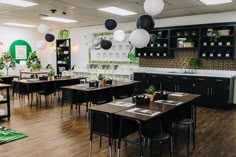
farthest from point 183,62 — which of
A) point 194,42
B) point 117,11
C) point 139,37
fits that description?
point 139,37

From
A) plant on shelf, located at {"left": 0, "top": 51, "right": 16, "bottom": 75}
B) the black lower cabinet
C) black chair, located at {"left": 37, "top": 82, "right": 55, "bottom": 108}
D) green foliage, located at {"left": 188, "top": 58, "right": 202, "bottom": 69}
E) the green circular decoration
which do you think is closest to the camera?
the black lower cabinet

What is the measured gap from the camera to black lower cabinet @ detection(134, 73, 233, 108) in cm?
662

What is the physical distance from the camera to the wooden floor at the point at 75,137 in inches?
145

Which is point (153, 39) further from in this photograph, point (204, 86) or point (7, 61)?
point (7, 61)

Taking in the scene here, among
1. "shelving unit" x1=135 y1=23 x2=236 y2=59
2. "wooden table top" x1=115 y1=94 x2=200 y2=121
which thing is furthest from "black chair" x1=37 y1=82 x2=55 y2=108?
"wooden table top" x1=115 y1=94 x2=200 y2=121

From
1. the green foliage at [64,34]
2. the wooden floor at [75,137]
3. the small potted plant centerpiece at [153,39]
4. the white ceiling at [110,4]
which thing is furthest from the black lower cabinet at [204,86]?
the green foliage at [64,34]

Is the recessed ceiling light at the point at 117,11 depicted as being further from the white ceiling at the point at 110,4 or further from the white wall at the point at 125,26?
the white wall at the point at 125,26

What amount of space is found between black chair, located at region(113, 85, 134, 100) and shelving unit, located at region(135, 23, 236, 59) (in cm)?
204

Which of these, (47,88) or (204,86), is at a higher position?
(204,86)

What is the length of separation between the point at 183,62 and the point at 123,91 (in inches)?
103

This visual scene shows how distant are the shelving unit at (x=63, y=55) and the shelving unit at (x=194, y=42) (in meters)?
4.22

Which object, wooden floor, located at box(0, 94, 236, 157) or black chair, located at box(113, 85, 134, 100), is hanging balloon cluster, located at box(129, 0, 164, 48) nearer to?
wooden floor, located at box(0, 94, 236, 157)

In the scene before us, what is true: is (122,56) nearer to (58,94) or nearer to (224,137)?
(58,94)

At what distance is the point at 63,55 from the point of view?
11.7 metres
